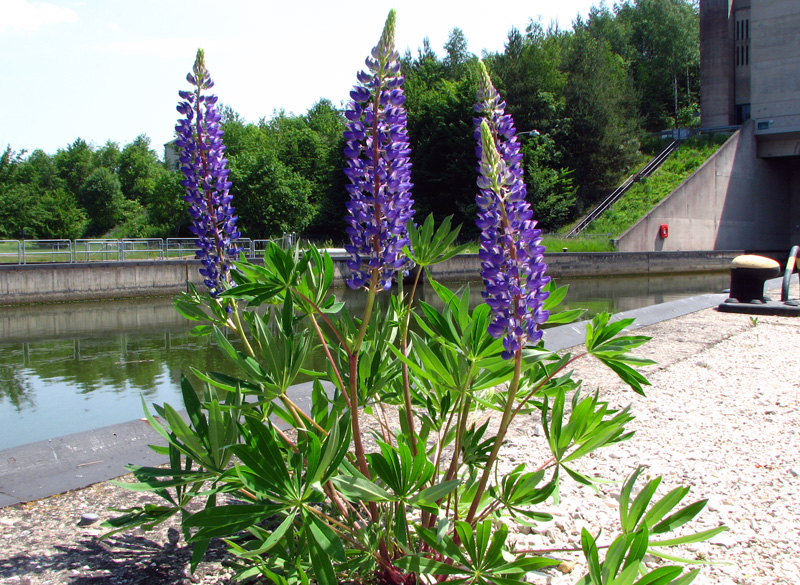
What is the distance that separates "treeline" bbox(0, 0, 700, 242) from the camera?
42.6 meters

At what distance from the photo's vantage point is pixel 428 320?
211cm

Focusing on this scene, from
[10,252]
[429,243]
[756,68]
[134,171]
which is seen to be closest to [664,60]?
[756,68]

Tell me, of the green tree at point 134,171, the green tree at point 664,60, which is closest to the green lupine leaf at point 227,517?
the green tree at point 664,60

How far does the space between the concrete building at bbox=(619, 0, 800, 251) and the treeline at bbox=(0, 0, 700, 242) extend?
5565mm

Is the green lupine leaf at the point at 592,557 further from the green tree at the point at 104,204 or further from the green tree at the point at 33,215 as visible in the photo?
the green tree at the point at 104,204

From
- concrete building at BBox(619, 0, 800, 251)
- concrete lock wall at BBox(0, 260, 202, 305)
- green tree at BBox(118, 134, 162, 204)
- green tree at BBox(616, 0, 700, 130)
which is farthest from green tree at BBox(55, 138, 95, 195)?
concrete building at BBox(619, 0, 800, 251)

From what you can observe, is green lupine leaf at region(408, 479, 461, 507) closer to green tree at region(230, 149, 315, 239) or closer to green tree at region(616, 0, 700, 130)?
green tree at region(230, 149, 315, 239)

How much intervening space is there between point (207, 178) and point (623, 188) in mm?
43688

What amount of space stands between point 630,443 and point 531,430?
0.64m

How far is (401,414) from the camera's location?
233cm

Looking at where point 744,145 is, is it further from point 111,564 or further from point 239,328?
point 111,564

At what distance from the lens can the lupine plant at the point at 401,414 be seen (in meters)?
1.72

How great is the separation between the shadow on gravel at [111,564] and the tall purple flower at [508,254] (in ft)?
4.70

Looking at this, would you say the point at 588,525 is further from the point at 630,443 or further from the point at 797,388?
the point at 797,388
